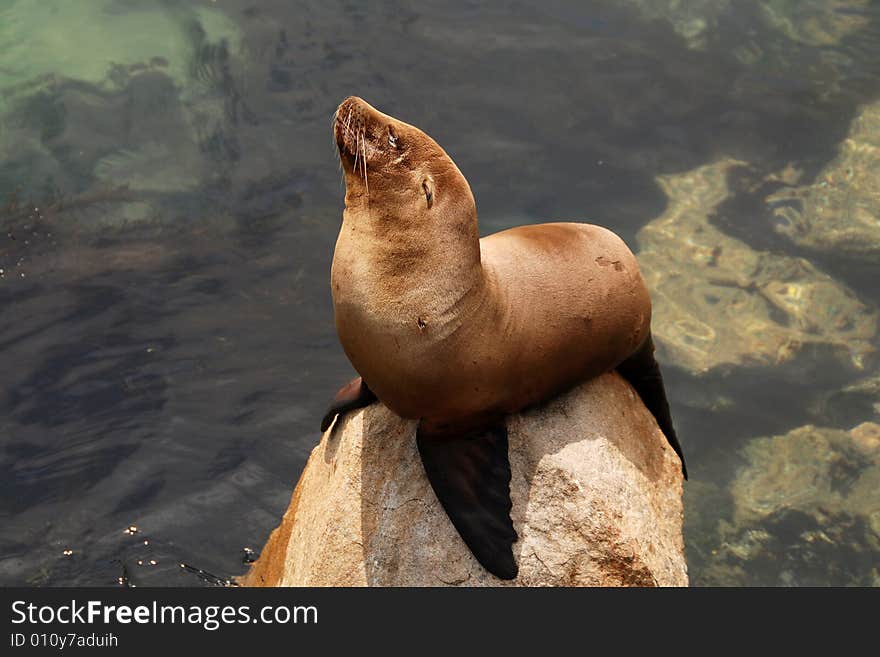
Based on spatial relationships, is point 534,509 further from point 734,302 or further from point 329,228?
point 734,302

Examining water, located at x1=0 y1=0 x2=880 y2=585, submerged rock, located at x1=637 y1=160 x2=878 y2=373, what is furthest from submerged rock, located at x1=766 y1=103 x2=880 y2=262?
submerged rock, located at x1=637 y1=160 x2=878 y2=373

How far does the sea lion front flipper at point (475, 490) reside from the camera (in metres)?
4.40

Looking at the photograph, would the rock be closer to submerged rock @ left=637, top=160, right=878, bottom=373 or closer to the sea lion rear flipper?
the sea lion rear flipper

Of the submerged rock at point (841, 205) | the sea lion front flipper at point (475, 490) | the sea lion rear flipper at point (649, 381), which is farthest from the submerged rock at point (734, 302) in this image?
the sea lion front flipper at point (475, 490)

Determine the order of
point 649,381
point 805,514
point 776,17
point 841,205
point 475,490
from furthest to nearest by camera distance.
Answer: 1. point 776,17
2. point 841,205
3. point 805,514
4. point 649,381
5. point 475,490

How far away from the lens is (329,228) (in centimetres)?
891

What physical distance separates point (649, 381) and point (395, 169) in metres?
1.88

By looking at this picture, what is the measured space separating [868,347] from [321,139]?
4763mm

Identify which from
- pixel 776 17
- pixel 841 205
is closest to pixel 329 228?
pixel 841 205

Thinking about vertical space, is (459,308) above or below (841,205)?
above

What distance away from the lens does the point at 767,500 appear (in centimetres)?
801

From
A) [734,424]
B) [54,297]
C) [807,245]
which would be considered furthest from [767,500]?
[54,297]

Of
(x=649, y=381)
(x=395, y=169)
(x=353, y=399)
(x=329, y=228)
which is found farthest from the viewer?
(x=329, y=228)

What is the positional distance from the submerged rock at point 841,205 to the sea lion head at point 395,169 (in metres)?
6.06
